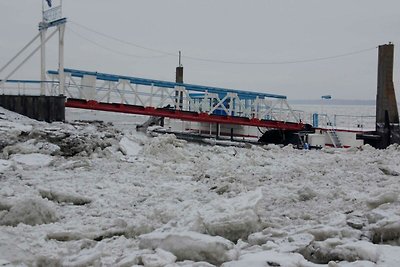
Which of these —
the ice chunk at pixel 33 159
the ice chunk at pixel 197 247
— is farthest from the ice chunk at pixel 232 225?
the ice chunk at pixel 33 159

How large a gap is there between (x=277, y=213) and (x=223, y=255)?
1.61 meters

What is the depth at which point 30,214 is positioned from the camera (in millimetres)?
4488

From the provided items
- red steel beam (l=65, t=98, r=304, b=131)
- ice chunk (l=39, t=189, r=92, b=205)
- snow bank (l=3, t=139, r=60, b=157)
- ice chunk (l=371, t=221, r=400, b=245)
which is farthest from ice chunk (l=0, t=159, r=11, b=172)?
red steel beam (l=65, t=98, r=304, b=131)

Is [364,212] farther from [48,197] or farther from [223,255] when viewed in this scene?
[48,197]

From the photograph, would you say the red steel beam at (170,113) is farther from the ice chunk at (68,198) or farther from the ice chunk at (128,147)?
the ice chunk at (68,198)

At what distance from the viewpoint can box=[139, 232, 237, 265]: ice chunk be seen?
341cm

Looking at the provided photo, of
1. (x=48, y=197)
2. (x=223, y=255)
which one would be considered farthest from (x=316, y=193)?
(x=48, y=197)

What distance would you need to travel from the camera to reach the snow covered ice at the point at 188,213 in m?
3.43

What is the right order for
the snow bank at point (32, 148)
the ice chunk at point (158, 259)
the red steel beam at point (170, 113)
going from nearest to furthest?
1. the ice chunk at point (158, 259)
2. the snow bank at point (32, 148)
3. the red steel beam at point (170, 113)

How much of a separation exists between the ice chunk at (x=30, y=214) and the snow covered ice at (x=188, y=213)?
0.01 meters

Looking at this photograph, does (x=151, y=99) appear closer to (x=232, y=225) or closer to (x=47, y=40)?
(x=47, y=40)

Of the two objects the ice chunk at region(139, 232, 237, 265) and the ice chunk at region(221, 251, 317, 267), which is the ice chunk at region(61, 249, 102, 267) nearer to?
the ice chunk at region(139, 232, 237, 265)

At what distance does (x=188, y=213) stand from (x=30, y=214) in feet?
5.50

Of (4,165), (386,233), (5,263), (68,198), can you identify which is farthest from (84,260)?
(4,165)
